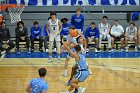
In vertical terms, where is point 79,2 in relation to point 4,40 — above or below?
above

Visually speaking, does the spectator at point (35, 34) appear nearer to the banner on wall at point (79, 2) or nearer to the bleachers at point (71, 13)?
the bleachers at point (71, 13)

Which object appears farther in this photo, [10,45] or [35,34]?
[35,34]

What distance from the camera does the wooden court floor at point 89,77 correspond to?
434 inches

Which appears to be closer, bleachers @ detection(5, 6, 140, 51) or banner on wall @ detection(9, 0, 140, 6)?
bleachers @ detection(5, 6, 140, 51)

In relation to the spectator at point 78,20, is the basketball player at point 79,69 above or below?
below

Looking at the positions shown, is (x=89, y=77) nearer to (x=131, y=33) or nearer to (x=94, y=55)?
(x=94, y=55)

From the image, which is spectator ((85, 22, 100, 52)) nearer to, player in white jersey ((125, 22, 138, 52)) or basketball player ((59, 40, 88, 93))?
player in white jersey ((125, 22, 138, 52))

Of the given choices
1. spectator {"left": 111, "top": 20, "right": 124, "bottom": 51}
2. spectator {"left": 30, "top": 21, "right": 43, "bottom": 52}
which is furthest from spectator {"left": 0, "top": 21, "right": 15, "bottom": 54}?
spectator {"left": 111, "top": 20, "right": 124, "bottom": 51}

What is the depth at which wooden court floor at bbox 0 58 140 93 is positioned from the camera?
11.0m

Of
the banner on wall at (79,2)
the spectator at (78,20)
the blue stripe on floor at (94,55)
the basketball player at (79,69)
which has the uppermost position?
the banner on wall at (79,2)

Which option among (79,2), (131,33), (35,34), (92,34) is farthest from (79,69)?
(79,2)

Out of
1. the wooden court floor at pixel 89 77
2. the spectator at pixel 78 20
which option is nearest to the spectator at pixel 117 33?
the spectator at pixel 78 20

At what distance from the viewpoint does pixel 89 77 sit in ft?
41.5

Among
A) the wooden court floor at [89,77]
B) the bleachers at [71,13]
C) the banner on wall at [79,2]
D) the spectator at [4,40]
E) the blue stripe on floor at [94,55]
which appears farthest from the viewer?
the banner on wall at [79,2]
